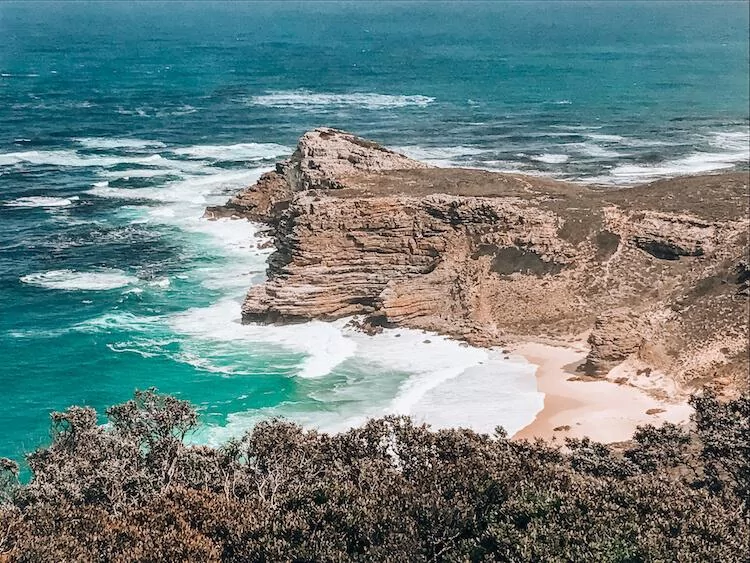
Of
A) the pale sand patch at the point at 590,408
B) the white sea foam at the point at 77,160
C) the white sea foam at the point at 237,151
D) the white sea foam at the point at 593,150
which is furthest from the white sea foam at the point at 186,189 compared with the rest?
the pale sand patch at the point at 590,408

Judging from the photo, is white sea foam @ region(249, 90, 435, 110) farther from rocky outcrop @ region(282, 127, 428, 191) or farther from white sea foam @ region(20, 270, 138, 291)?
white sea foam @ region(20, 270, 138, 291)

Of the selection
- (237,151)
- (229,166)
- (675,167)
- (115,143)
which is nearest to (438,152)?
(237,151)

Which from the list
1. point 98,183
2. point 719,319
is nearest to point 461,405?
point 719,319

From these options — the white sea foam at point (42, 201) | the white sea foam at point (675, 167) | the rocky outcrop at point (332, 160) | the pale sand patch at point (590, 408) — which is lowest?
the pale sand patch at point (590, 408)

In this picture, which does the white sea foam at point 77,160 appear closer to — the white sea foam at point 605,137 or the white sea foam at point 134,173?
the white sea foam at point 134,173

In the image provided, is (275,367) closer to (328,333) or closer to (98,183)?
(328,333)

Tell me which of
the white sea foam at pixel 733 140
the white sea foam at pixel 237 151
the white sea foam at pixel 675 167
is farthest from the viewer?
the white sea foam at pixel 733 140
